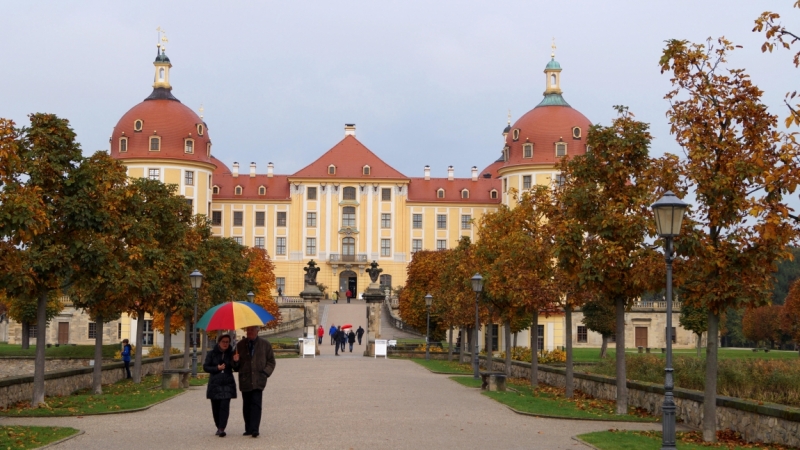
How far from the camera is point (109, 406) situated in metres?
20.8

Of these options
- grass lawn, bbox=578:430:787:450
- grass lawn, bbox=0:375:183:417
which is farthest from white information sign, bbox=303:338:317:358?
grass lawn, bbox=578:430:787:450

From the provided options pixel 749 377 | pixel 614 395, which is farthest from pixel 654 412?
pixel 749 377

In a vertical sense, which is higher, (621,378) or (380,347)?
(621,378)

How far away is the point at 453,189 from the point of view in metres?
100

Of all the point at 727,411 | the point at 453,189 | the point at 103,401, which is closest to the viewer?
the point at 727,411

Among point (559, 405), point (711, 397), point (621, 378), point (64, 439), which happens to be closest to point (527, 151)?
point (559, 405)

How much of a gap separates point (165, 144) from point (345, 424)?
7120 cm

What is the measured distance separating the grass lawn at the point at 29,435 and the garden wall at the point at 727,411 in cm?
950

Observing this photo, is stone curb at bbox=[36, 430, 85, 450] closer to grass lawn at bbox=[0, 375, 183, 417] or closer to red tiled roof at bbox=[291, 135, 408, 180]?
grass lawn at bbox=[0, 375, 183, 417]

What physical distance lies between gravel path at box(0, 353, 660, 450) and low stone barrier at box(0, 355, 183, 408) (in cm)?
258

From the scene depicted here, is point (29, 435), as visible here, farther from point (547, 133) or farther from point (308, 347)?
point (547, 133)

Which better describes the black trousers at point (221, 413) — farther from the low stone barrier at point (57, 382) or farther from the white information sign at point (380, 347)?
the white information sign at point (380, 347)

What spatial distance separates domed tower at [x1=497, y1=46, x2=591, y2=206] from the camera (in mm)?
86125

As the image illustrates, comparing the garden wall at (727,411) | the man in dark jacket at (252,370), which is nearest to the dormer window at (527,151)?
the garden wall at (727,411)
